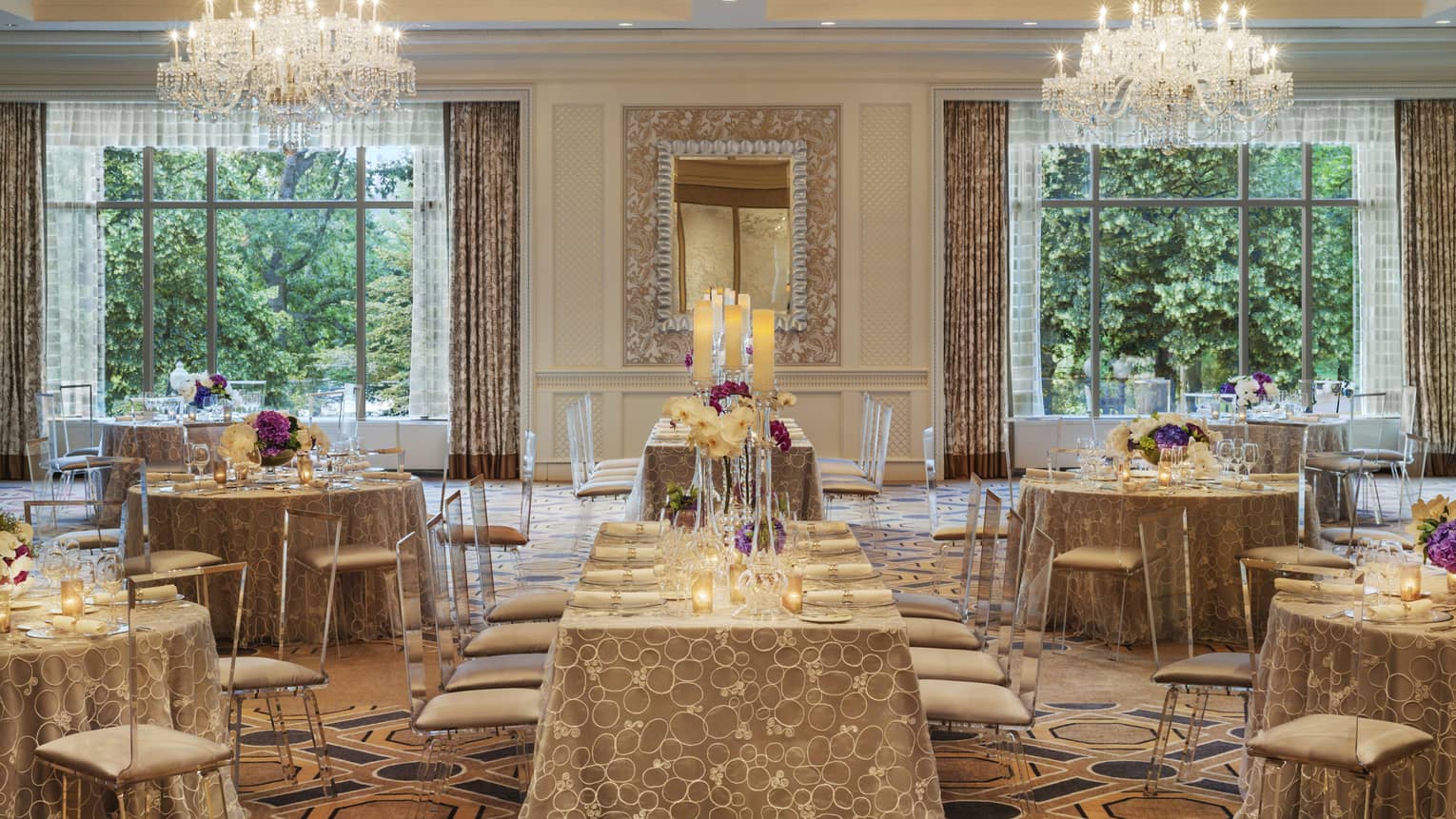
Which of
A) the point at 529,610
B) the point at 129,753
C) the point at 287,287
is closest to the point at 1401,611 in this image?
the point at 529,610

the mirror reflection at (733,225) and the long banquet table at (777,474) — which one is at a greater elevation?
the mirror reflection at (733,225)

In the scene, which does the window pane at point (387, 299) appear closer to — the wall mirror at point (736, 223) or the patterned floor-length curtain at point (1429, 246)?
the wall mirror at point (736, 223)

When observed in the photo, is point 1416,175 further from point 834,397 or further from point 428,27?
point 428,27

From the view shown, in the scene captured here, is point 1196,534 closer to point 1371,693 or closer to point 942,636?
point 942,636

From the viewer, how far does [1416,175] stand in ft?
40.2

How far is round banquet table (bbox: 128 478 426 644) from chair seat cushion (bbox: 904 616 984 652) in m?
2.90

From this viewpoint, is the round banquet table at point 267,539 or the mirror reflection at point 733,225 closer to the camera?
the round banquet table at point 267,539

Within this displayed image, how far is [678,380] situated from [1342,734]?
8647 millimetres

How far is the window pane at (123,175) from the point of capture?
1262 cm

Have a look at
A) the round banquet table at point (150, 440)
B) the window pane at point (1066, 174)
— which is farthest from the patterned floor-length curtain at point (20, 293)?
the window pane at point (1066, 174)

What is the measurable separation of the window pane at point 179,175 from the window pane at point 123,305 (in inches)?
13.2

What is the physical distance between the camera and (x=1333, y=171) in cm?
Result: 1264

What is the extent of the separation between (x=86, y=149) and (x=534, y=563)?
23.7 ft

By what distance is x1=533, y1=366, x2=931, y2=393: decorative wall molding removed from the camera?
458 inches
